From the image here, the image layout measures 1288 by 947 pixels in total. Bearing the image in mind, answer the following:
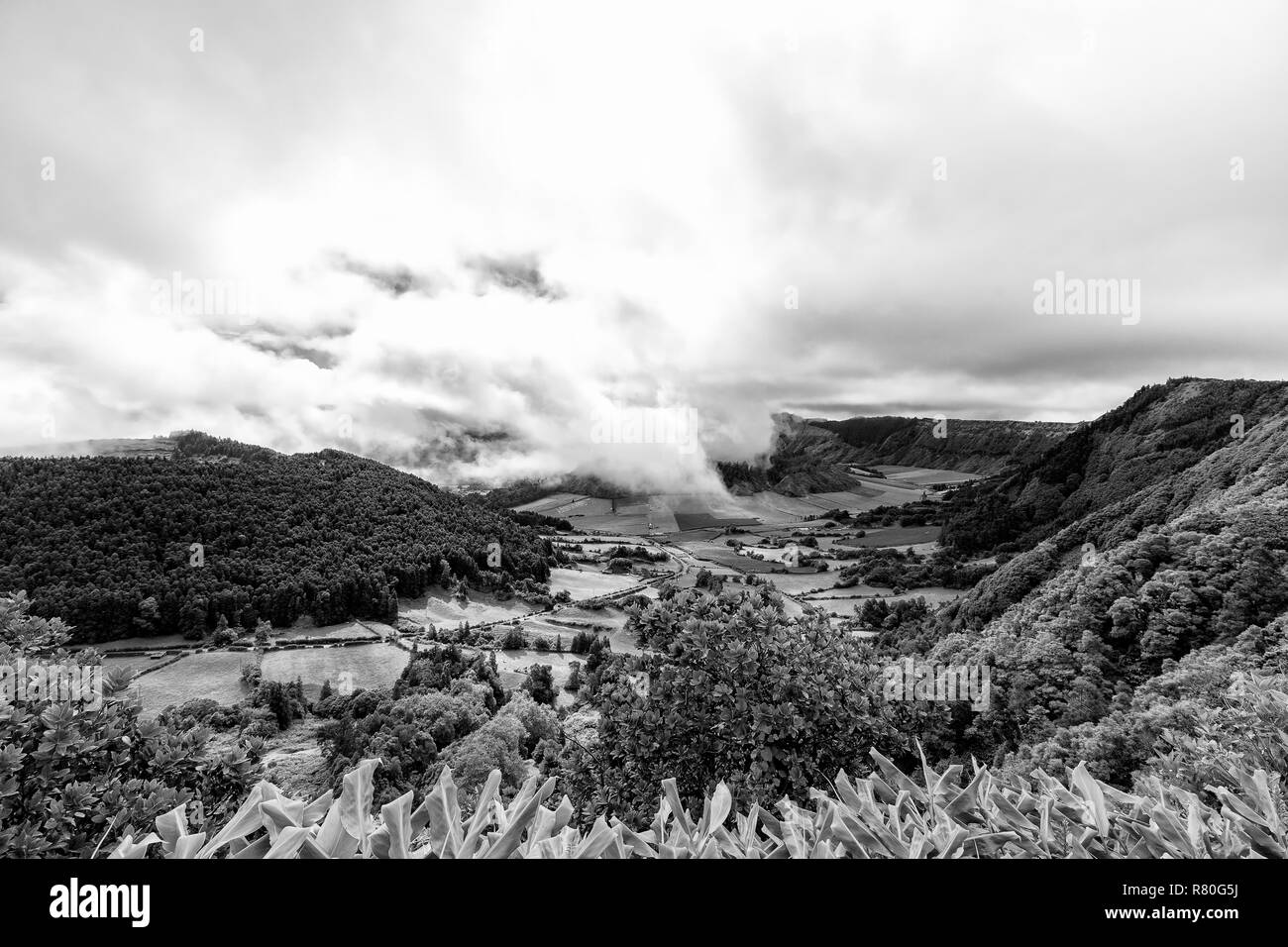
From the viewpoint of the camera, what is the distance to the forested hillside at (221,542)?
84.1m

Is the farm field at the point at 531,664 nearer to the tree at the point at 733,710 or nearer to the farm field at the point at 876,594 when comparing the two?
the farm field at the point at 876,594

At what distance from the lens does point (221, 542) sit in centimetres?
10425

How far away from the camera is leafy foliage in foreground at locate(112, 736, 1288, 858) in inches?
97.8

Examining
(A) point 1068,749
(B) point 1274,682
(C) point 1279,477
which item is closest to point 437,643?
(A) point 1068,749

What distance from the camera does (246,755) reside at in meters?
6.17

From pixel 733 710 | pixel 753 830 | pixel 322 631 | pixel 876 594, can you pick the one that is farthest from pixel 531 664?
pixel 753 830

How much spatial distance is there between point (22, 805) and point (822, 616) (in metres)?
9.22

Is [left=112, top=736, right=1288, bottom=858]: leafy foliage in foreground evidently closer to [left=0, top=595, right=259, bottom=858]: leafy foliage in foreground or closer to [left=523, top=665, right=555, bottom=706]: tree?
[left=0, top=595, right=259, bottom=858]: leafy foliage in foreground

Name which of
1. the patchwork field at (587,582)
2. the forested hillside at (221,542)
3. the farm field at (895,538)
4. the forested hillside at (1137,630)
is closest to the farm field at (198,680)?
the forested hillside at (221,542)

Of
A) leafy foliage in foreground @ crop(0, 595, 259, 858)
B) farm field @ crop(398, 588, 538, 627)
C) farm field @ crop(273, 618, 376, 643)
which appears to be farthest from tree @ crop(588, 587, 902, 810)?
farm field @ crop(398, 588, 538, 627)

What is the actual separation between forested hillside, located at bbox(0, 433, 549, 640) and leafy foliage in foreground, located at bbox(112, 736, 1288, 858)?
109 meters

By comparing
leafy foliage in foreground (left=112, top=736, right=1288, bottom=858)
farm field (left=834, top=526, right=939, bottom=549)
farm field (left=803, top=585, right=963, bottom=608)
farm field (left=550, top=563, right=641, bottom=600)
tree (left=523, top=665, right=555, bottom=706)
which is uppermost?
leafy foliage in foreground (left=112, top=736, right=1288, bottom=858)

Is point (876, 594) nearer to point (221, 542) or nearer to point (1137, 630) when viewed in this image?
point (1137, 630)

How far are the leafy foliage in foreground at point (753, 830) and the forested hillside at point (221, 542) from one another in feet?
357
